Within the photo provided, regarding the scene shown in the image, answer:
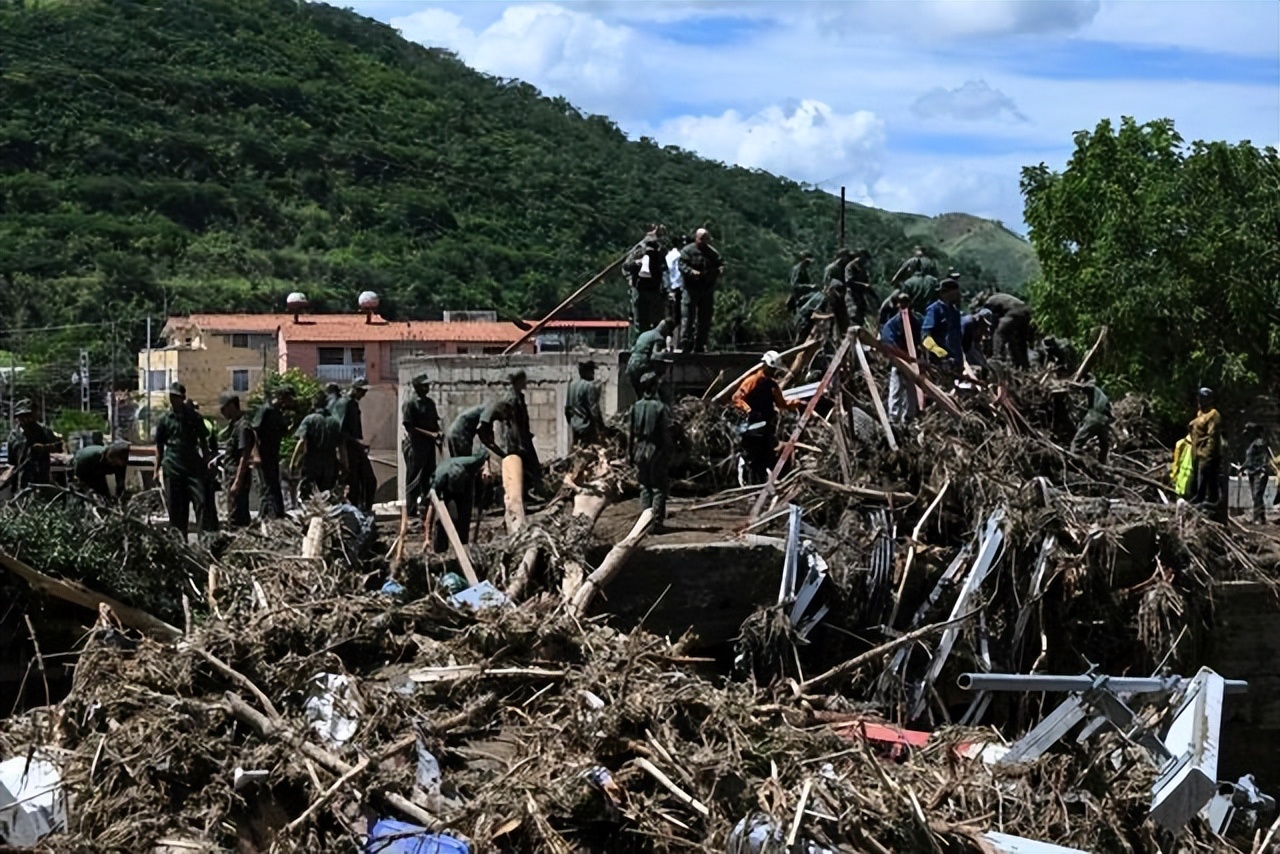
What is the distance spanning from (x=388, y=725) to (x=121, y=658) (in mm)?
1805

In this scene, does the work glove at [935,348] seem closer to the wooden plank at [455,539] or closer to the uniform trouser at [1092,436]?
the uniform trouser at [1092,436]

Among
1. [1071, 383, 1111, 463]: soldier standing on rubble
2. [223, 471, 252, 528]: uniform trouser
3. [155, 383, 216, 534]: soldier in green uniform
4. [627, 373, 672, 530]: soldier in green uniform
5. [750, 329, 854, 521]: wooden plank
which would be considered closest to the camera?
[627, 373, 672, 530]: soldier in green uniform

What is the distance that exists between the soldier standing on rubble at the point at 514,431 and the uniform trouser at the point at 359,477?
49.8 inches

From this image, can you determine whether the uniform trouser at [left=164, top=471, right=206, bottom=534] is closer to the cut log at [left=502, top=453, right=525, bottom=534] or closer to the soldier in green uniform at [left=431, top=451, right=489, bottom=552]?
the soldier in green uniform at [left=431, top=451, right=489, bottom=552]

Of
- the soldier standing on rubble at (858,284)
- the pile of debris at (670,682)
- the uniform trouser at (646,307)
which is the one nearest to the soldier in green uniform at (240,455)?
the pile of debris at (670,682)

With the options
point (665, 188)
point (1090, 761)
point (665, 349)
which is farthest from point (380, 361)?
point (665, 188)

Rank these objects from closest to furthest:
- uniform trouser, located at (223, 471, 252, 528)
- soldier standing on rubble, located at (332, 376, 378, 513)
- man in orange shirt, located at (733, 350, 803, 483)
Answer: uniform trouser, located at (223, 471, 252, 528)
man in orange shirt, located at (733, 350, 803, 483)
soldier standing on rubble, located at (332, 376, 378, 513)

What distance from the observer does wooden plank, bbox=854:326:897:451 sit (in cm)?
1402

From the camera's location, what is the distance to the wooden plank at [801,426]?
1380 centimetres

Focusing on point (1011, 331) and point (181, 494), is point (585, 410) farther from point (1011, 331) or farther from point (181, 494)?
point (1011, 331)

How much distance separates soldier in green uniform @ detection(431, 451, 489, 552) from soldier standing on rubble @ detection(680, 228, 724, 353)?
4.55 meters

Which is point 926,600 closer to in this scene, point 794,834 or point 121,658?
point 794,834

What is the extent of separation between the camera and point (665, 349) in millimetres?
16500

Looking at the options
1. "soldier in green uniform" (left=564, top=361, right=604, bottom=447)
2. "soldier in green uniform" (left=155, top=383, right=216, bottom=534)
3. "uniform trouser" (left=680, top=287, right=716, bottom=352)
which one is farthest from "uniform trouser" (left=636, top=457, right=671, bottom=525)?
"uniform trouser" (left=680, top=287, right=716, bottom=352)
